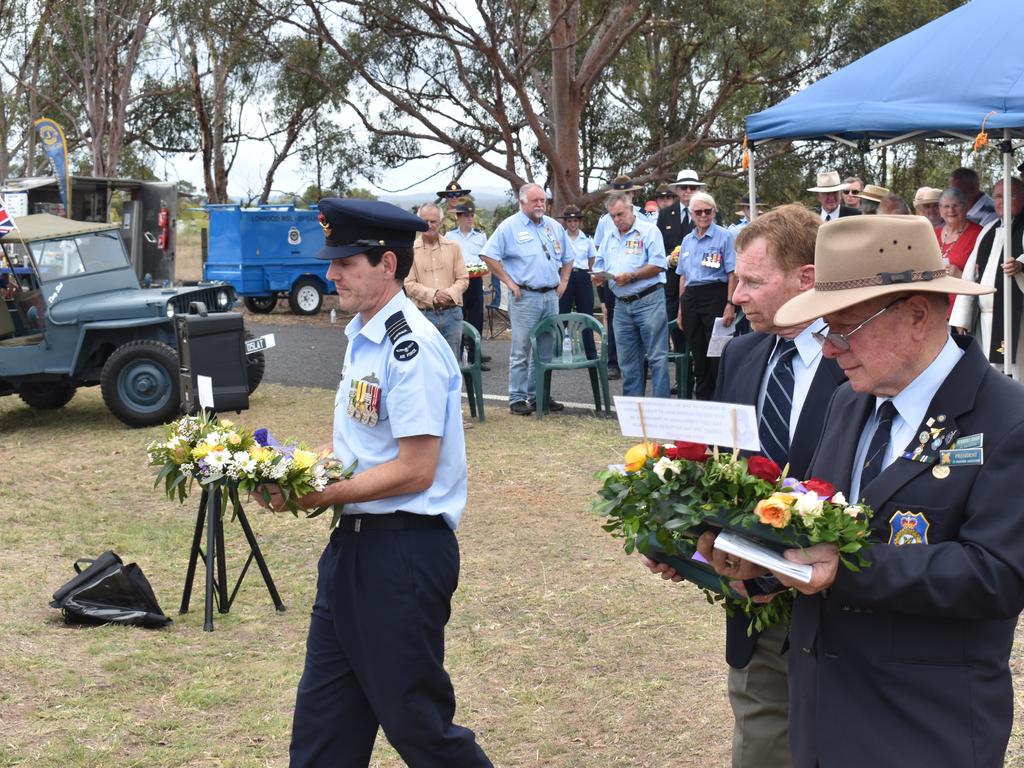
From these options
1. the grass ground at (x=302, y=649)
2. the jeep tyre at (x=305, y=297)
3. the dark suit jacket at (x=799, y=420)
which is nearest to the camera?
A: the dark suit jacket at (x=799, y=420)

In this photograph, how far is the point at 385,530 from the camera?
3.17 metres

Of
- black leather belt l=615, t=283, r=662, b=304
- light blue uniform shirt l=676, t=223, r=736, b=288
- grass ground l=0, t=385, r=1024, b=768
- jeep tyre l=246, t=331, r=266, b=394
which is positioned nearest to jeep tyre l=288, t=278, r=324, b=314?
jeep tyre l=246, t=331, r=266, b=394

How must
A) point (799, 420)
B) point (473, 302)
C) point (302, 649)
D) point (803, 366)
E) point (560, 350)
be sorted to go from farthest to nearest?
1. point (473, 302)
2. point (560, 350)
3. point (302, 649)
4. point (803, 366)
5. point (799, 420)

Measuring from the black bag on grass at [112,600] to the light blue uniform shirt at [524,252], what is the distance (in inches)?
205

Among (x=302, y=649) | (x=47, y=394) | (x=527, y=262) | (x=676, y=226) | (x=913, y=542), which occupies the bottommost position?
(x=302, y=649)

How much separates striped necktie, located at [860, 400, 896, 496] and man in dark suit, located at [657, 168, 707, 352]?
391 inches

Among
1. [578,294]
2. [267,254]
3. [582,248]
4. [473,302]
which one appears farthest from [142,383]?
[267,254]

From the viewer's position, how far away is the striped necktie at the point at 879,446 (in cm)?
226

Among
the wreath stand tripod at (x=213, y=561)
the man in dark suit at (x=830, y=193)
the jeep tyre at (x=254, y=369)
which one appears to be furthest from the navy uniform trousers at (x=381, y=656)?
the jeep tyre at (x=254, y=369)

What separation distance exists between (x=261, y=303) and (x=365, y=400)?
69.0ft

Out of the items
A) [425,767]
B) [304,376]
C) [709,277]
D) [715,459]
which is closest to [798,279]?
[715,459]

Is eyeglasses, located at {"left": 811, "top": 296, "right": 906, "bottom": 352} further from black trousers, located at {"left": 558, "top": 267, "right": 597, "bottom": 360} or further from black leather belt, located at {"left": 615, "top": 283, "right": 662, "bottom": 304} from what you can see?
black trousers, located at {"left": 558, "top": 267, "right": 597, "bottom": 360}

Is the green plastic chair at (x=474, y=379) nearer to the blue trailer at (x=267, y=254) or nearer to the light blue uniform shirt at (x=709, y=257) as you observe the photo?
the light blue uniform shirt at (x=709, y=257)

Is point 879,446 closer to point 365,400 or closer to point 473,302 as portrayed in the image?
point 365,400
